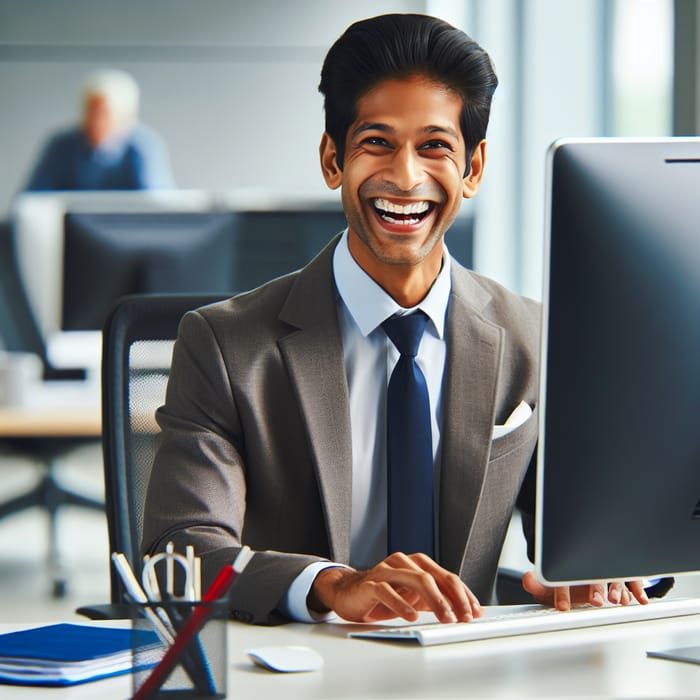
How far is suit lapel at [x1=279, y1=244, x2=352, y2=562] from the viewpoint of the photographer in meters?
1.47

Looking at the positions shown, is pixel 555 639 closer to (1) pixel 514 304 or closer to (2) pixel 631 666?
(2) pixel 631 666

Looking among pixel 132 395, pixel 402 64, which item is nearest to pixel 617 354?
pixel 402 64

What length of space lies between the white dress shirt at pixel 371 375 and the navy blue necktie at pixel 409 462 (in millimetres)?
34

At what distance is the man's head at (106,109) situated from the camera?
21.0 feet

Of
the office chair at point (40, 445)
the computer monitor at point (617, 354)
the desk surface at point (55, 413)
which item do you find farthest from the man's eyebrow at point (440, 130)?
the office chair at point (40, 445)

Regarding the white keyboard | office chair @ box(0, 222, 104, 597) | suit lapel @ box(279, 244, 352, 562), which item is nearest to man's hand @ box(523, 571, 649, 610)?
the white keyboard

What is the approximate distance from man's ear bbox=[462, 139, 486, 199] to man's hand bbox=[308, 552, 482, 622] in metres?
0.62

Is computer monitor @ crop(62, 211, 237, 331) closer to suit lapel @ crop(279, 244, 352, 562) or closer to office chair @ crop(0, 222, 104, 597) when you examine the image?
office chair @ crop(0, 222, 104, 597)

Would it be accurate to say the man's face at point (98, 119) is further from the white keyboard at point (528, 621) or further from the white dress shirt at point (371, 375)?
the white keyboard at point (528, 621)

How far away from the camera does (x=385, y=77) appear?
5.03 ft

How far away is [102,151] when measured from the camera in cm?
646

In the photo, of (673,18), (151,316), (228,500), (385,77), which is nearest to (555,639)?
(228,500)

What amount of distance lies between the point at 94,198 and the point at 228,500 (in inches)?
79.5

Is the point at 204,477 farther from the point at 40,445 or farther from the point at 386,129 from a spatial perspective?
the point at 40,445
